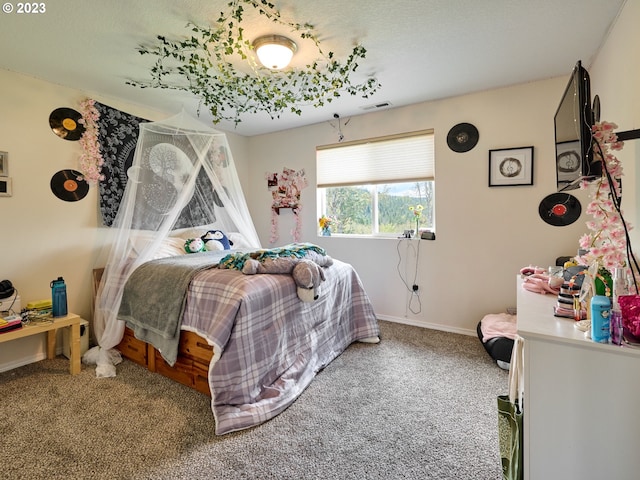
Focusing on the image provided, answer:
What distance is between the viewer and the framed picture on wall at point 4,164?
97.0 inches

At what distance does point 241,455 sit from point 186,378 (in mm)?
855

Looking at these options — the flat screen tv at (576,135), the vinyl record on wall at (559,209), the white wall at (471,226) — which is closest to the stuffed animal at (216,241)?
the white wall at (471,226)

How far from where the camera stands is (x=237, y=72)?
2.56 m

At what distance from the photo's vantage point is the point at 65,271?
2.83 meters

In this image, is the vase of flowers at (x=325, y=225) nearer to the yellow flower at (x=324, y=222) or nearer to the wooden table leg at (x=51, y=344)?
the yellow flower at (x=324, y=222)

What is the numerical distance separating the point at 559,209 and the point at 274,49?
271 cm

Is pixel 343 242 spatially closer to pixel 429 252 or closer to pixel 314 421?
pixel 429 252

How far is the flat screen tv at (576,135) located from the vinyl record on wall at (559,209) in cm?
115

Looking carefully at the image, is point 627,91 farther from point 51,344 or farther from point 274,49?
point 51,344

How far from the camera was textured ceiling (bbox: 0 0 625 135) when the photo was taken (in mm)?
1778

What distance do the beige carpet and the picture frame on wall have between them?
1.65 meters

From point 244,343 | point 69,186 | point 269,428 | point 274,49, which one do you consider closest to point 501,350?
point 269,428

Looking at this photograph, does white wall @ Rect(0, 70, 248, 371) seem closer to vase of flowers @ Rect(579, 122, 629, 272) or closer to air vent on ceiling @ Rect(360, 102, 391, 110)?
air vent on ceiling @ Rect(360, 102, 391, 110)

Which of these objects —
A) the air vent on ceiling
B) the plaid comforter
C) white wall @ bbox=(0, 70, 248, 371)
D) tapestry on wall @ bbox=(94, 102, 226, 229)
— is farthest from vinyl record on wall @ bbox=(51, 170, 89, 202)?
the air vent on ceiling
